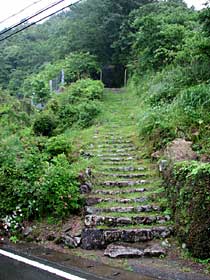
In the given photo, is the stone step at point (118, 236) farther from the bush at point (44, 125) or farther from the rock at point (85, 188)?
the bush at point (44, 125)

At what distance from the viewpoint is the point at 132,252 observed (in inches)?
222

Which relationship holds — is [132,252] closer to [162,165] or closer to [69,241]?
[69,241]

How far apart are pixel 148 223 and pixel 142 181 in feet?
5.49

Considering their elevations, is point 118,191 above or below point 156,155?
below

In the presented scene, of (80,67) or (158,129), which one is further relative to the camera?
(80,67)

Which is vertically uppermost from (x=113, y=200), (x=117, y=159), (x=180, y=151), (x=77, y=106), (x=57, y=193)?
→ (x=77, y=106)

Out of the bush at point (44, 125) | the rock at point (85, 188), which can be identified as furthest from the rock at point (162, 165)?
the bush at point (44, 125)

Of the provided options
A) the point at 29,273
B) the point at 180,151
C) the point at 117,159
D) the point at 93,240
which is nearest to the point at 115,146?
the point at 117,159

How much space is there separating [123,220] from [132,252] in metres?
0.86

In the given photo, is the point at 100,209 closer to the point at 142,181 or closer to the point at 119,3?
the point at 142,181

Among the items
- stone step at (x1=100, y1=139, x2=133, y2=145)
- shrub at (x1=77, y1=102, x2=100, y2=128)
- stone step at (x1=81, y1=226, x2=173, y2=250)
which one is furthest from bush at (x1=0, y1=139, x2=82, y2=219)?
shrub at (x1=77, y1=102, x2=100, y2=128)

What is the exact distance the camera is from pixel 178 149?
7.47 m

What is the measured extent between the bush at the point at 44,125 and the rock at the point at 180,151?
639 centimetres

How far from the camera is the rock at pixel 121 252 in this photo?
561 cm
